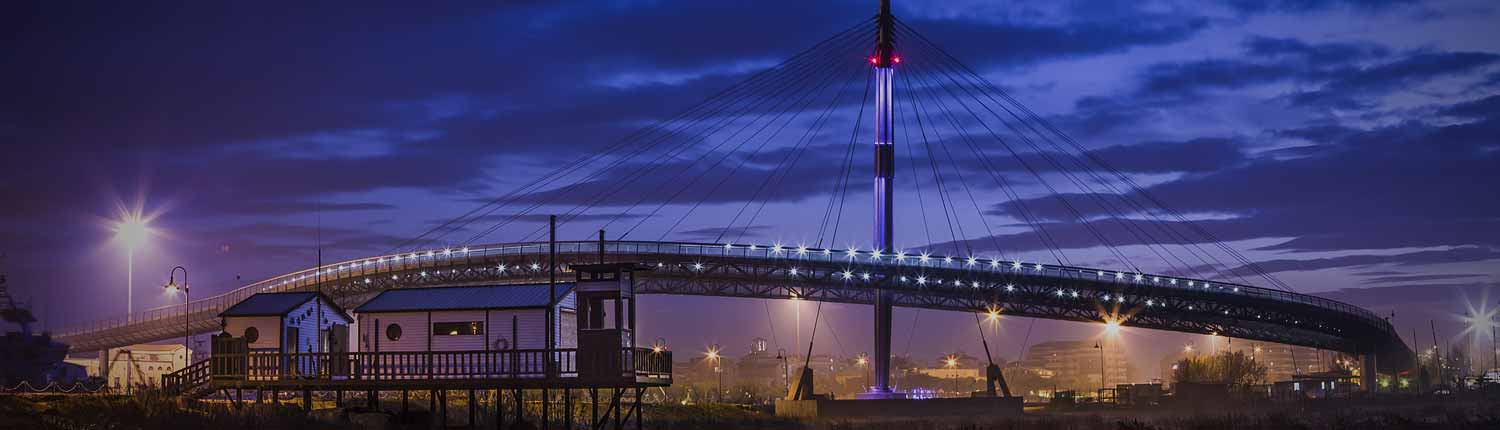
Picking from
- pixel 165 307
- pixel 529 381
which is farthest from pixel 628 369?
pixel 165 307

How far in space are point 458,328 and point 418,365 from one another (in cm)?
169

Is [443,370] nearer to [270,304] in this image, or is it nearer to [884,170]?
[270,304]

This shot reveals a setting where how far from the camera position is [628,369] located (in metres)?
42.2

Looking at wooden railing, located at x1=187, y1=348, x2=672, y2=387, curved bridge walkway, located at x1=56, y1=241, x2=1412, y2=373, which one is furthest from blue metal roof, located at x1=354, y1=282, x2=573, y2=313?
curved bridge walkway, located at x1=56, y1=241, x2=1412, y2=373

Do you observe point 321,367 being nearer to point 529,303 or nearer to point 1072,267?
point 529,303

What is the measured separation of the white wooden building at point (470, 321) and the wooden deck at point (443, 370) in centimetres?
50

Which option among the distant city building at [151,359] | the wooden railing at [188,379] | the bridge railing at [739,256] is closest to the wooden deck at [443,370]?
the wooden railing at [188,379]

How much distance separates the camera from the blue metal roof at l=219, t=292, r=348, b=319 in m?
46.9

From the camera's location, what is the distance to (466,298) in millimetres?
44719

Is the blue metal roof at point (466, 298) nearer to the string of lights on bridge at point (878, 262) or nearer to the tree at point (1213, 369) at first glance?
the string of lights on bridge at point (878, 262)

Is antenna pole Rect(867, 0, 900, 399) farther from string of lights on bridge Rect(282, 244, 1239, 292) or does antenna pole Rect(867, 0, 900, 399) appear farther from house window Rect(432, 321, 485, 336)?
house window Rect(432, 321, 485, 336)

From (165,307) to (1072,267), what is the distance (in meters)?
68.8

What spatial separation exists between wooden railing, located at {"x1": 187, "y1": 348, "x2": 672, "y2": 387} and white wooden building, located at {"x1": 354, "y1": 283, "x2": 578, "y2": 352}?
0.49 metres

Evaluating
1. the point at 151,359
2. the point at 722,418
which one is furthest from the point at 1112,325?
A: the point at 151,359
